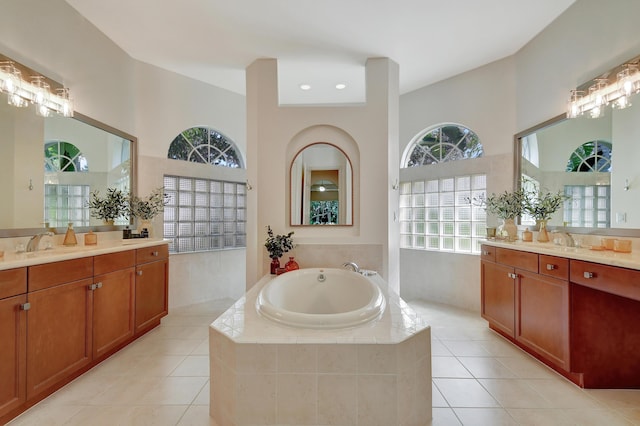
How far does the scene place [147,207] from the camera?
125 inches

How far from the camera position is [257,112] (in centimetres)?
320

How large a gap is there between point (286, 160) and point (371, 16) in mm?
1566

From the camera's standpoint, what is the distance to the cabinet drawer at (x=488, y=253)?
9.12ft

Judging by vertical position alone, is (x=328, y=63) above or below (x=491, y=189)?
above

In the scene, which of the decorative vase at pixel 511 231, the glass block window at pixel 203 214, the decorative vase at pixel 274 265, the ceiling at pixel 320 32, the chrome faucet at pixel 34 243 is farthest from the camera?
the glass block window at pixel 203 214

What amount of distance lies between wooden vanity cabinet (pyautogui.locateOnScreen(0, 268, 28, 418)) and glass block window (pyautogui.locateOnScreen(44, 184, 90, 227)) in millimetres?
837

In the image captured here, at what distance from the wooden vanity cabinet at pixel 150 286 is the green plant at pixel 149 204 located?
46 cm

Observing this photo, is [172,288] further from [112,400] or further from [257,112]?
[257,112]

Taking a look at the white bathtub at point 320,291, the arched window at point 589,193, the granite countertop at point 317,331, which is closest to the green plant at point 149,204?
the white bathtub at point 320,291

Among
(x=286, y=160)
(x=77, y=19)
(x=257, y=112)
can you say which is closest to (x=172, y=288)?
(x=286, y=160)

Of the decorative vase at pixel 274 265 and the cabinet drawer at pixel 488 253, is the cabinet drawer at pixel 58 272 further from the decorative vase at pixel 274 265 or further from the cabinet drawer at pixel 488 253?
the cabinet drawer at pixel 488 253

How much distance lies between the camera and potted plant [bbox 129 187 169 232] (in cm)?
312

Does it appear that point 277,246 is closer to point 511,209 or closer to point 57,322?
point 57,322

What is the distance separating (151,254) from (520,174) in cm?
387
